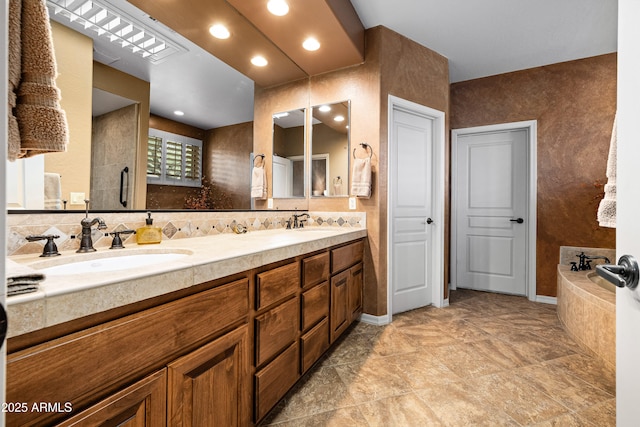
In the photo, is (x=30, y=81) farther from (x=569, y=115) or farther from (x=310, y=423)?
(x=569, y=115)

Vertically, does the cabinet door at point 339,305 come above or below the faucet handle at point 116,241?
below

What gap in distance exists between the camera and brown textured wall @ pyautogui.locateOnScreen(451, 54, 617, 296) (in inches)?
118

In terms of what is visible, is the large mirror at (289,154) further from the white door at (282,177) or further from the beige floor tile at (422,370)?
the beige floor tile at (422,370)

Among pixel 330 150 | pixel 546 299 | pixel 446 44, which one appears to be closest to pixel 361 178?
pixel 330 150

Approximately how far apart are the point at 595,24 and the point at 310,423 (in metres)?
3.88

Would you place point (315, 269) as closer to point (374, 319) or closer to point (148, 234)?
point (148, 234)

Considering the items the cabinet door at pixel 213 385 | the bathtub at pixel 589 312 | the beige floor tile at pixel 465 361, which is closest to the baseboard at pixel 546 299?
the bathtub at pixel 589 312

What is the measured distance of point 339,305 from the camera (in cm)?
204

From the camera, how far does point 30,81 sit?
0.68 meters

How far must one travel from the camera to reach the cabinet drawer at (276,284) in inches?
47.5

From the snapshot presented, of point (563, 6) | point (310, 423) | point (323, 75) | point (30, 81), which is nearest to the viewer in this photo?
point (30, 81)

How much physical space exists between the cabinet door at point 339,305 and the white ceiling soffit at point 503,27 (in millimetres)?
2211

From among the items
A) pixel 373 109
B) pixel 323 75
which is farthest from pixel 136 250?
pixel 323 75

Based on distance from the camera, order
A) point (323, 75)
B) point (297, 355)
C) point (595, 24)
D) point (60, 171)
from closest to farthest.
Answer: point (60, 171)
point (297, 355)
point (595, 24)
point (323, 75)
